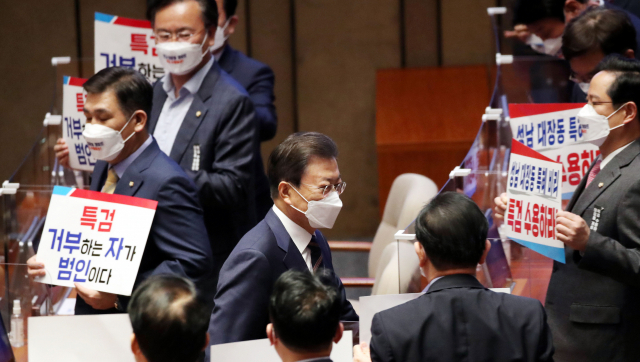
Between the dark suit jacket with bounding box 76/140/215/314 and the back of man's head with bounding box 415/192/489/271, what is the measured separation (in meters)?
0.83

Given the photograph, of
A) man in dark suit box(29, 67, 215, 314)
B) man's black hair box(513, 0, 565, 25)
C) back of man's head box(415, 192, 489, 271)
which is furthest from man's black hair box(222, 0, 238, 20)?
back of man's head box(415, 192, 489, 271)

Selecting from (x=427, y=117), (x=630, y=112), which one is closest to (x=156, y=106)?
(x=630, y=112)

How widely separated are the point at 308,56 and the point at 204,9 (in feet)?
9.28

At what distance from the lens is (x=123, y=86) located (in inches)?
105

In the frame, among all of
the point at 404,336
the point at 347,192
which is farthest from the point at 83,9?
the point at 404,336

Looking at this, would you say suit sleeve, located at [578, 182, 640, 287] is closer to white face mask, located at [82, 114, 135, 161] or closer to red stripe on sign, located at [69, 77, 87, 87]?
white face mask, located at [82, 114, 135, 161]

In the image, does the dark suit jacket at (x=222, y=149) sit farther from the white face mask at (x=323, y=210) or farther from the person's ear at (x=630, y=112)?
the person's ear at (x=630, y=112)

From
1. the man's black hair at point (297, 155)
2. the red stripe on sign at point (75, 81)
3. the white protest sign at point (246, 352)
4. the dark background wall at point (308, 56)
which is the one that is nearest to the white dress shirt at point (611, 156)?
the man's black hair at point (297, 155)

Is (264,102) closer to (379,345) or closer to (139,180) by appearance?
(139,180)

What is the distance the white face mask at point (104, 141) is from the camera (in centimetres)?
262

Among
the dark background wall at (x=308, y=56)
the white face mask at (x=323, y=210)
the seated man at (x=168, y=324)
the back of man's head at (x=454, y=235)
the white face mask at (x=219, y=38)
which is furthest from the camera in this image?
the dark background wall at (x=308, y=56)

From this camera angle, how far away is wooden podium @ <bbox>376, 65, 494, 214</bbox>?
552 centimetres

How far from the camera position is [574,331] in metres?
2.64

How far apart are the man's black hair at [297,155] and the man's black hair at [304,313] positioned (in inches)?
24.2
